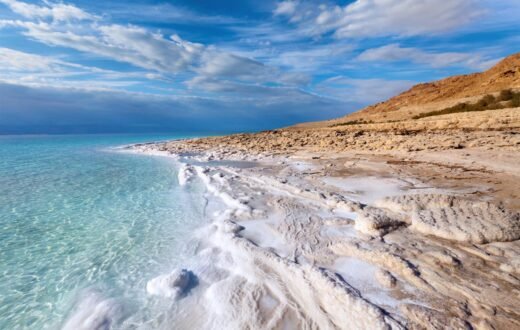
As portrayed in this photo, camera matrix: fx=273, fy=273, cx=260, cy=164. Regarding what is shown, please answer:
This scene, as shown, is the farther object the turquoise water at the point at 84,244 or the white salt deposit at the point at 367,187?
the white salt deposit at the point at 367,187

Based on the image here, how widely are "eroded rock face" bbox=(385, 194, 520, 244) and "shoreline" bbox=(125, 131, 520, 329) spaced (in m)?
0.01

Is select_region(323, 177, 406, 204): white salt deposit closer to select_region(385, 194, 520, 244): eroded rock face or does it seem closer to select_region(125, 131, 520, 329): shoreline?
select_region(125, 131, 520, 329): shoreline

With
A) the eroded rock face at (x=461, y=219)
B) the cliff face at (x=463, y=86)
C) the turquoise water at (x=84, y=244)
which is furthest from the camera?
the cliff face at (x=463, y=86)

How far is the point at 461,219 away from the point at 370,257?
1862 mm

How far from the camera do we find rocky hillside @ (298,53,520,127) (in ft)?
107

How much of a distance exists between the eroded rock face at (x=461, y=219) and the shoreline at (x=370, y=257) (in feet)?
0.05

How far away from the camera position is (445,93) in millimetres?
46750

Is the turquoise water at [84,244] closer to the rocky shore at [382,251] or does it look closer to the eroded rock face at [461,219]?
the rocky shore at [382,251]

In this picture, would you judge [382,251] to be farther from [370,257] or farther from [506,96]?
[506,96]

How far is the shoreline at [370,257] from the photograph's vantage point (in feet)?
10.0

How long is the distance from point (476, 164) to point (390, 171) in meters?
2.62

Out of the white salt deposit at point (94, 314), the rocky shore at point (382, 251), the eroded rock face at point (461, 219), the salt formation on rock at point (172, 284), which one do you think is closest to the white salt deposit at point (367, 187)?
the rocky shore at point (382, 251)

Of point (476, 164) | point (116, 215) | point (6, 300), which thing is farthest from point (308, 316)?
point (476, 164)

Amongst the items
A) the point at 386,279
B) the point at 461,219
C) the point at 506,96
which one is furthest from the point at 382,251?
the point at 506,96
